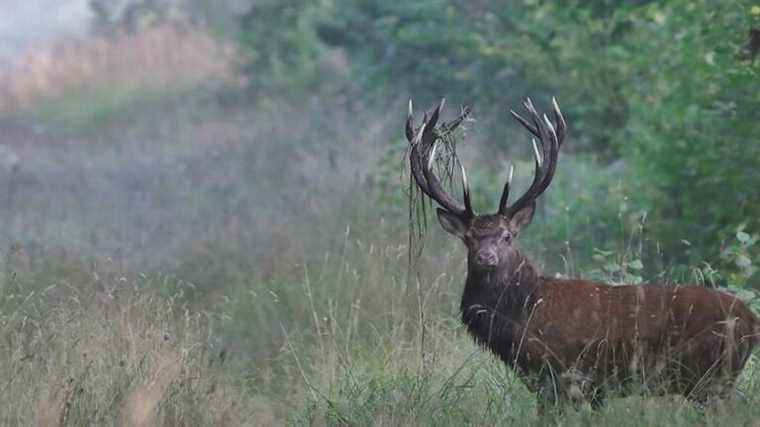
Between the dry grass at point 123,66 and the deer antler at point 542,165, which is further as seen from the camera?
the dry grass at point 123,66

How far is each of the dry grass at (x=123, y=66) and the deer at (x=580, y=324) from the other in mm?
17443

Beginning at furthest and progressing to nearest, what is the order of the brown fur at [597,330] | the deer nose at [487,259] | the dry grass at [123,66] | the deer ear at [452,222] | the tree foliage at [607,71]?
1. the dry grass at [123,66]
2. the tree foliage at [607,71]
3. the deer ear at [452,222]
4. the deer nose at [487,259]
5. the brown fur at [597,330]

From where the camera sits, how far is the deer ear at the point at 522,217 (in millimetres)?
8461

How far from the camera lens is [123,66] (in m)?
27.6

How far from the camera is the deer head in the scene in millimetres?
8195

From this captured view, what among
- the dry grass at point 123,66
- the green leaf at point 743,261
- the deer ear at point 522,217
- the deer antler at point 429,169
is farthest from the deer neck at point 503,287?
the dry grass at point 123,66

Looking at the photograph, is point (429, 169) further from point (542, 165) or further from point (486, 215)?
point (542, 165)

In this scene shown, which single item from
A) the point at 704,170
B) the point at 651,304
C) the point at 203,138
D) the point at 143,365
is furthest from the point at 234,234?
the point at 203,138

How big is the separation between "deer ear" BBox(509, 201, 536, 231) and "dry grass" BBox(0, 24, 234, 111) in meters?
17.2

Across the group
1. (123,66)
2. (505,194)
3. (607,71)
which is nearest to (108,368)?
(505,194)

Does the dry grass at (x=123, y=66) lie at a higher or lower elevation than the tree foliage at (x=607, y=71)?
lower

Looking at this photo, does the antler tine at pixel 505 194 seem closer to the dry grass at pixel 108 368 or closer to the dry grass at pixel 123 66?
the dry grass at pixel 108 368

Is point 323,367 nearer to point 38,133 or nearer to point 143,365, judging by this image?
point 143,365

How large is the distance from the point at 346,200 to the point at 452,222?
4992 mm
